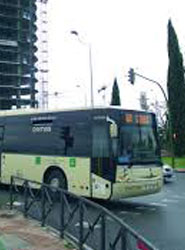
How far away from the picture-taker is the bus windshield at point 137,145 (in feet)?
53.3

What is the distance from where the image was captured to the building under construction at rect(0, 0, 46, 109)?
10781cm

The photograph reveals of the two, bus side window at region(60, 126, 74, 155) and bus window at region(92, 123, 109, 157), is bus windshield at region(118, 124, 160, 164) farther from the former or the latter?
bus side window at region(60, 126, 74, 155)

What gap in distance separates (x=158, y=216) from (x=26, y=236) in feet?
16.9

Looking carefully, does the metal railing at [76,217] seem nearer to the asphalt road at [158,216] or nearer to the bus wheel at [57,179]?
the asphalt road at [158,216]

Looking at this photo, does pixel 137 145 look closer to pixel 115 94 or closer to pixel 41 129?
pixel 41 129

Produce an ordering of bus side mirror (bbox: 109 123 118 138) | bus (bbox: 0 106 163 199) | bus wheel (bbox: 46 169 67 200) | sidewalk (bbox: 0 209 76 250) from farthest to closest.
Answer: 1. bus wheel (bbox: 46 169 67 200)
2. bus (bbox: 0 106 163 199)
3. bus side mirror (bbox: 109 123 118 138)
4. sidewalk (bbox: 0 209 76 250)

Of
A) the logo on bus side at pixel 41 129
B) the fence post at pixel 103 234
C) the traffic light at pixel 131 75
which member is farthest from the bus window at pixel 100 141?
the traffic light at pixel 131 75

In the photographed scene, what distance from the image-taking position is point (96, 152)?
16.7 metres

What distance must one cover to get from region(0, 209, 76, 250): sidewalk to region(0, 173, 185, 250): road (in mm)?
674

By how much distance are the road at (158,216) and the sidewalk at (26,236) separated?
26.6 inches

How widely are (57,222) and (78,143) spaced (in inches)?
245

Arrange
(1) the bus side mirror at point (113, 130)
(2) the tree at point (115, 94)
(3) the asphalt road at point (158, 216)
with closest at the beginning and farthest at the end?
(3) the asphalt road at point (158, 216) → (1) the bus side mirror at point (113, 130) → (2) the tree at point (115, 94)

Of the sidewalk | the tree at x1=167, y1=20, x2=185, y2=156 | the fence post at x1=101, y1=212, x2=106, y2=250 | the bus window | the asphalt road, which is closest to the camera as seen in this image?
the fence post at x1=101, y1=212, x2=106, y2=250

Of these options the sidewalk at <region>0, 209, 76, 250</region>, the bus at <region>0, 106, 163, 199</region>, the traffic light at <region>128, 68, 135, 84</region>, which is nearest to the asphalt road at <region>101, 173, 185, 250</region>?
the bus at <region>0, 106, 163, 199</region>
